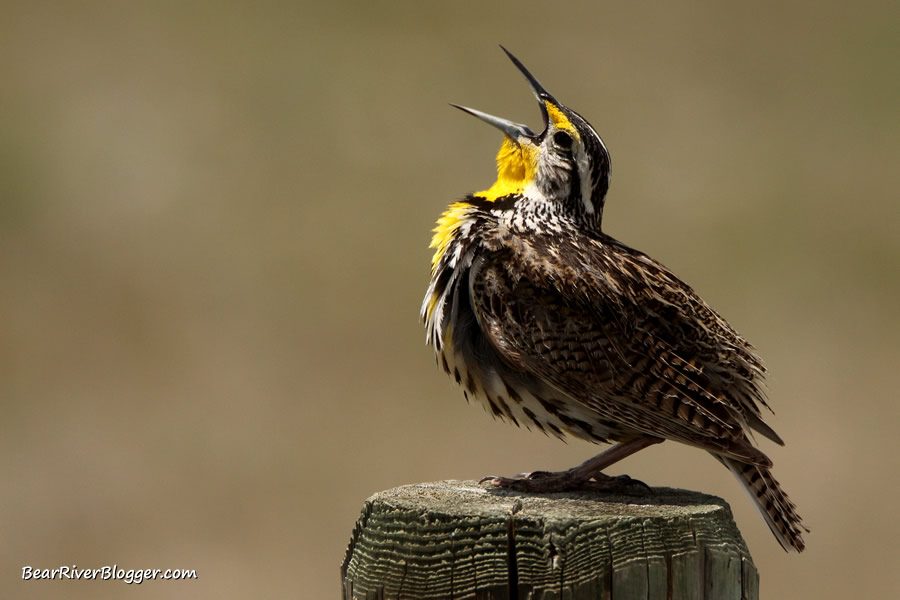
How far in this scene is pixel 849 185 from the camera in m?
13.7

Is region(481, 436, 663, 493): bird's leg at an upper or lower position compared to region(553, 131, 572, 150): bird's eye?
lower

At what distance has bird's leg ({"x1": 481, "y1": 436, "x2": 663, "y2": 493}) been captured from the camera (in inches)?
152

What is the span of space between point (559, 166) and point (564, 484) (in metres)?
1.42

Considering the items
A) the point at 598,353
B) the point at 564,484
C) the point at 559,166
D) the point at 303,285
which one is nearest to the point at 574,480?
the point at 564,484

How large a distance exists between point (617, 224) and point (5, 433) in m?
5.53

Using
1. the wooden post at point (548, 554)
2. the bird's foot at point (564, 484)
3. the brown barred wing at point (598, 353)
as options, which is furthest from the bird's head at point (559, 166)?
the wooden post at point (548, 554)

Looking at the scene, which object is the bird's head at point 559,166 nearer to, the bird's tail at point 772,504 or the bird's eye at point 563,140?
the bird's eye at point 563,140

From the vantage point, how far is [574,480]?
3.98m

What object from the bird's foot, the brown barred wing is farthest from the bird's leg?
the brown barred wing

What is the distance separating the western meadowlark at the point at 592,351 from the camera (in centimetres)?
405

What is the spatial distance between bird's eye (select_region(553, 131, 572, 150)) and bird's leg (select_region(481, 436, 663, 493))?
1248 millimetres

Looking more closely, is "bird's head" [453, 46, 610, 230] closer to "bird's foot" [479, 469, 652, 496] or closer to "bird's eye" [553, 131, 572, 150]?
"bird's eye" [553, 131, 572, 150]

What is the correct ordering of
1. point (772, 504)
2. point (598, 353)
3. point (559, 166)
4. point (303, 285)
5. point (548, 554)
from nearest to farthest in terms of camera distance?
point (548, 554) → point (772, 504) → point (598, 353) → point (559, 166) → point (303, 285)

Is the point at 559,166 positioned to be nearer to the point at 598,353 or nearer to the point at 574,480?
the point at 598,353
